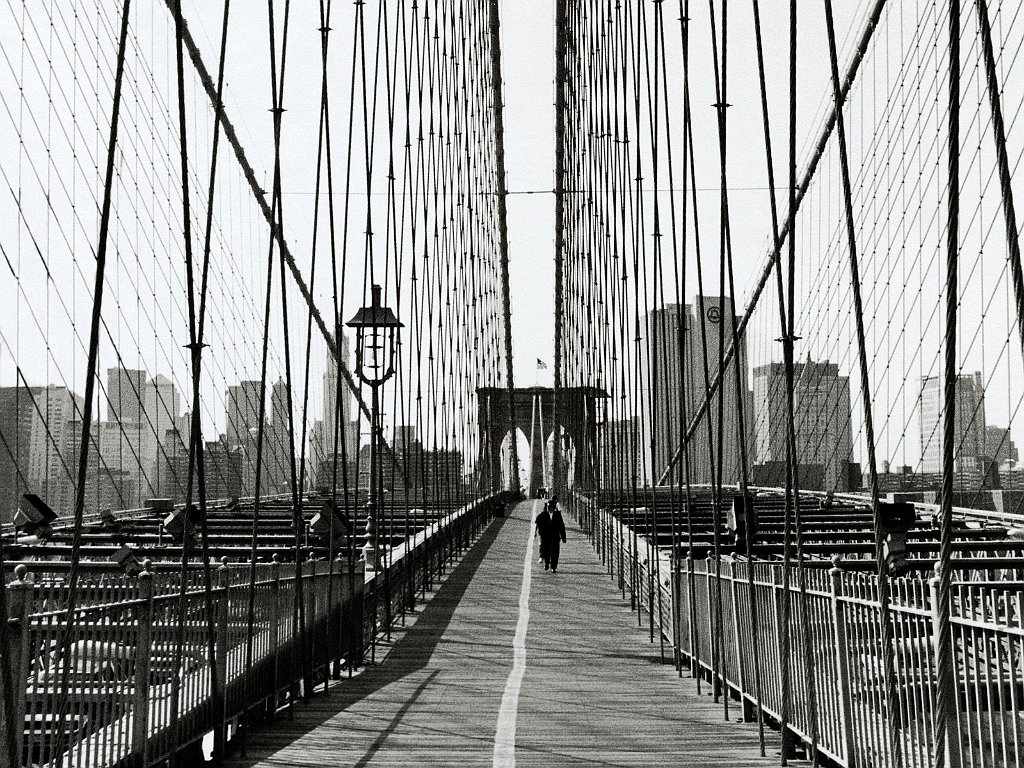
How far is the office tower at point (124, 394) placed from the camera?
1437 centimetres

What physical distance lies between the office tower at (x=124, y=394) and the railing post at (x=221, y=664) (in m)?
8.72

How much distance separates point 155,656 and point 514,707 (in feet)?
7.66

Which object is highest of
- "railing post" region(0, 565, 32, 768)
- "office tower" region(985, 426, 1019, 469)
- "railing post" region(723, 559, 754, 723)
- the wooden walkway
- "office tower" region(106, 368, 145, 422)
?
"office tower" region(106, 368, 145, 422)

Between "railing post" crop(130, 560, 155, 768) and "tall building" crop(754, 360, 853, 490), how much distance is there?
14065 millimetres

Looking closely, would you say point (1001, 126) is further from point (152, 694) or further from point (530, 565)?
point (530, 565)

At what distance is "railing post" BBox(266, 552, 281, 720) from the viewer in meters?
6.39

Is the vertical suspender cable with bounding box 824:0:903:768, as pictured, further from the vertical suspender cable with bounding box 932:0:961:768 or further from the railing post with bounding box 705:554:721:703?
the railing post with bounding box 705:554:721:703

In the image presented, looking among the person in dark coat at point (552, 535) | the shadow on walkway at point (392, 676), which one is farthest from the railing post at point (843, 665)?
the person in dark coat at point (552, 535)

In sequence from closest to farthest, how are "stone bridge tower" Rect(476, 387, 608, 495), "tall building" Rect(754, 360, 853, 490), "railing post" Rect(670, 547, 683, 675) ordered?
"railing post" Rect(670, 547, 683, 675) < "tall building" Rect(754, 360, 853, 490) < "stone bridge tower" Rect(476, 387, 608, 495)

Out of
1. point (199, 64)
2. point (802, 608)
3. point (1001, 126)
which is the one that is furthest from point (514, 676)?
point (199, 64)

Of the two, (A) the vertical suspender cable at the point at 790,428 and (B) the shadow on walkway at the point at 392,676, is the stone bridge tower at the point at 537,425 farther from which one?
(A) the vertical suspender cable at the point at 790,428

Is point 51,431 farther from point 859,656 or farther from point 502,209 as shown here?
point 502,209

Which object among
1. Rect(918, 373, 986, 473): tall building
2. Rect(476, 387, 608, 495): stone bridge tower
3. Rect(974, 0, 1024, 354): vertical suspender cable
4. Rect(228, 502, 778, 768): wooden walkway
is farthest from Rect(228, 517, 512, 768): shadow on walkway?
Rect(476, 387, 608, 495): stone bridge tower

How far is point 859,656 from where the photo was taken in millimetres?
4270
